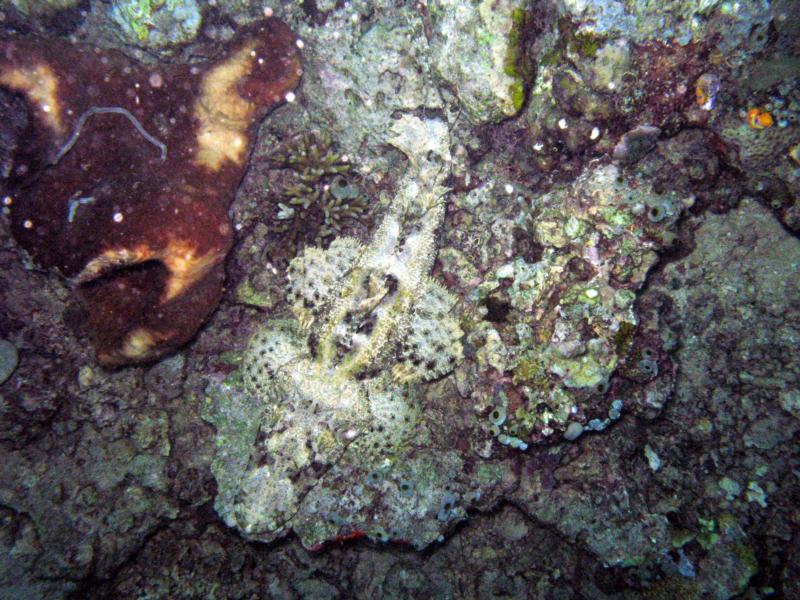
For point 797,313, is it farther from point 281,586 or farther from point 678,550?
point 281,586

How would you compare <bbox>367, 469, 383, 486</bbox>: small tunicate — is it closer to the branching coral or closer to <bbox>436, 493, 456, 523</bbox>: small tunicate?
<bbox>436, 493, 456, 523</bbox>: small tunicate

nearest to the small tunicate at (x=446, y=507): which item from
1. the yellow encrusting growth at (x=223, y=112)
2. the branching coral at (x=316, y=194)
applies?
the branching coral at (x=316, y=194)

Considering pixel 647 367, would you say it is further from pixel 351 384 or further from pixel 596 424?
pixel 351 384

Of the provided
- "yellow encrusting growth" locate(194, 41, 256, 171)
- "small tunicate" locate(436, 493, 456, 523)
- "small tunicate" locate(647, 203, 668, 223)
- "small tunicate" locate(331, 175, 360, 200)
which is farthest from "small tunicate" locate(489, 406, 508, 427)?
"yellow encrusting growth" locate(194, 41, 256, 171)

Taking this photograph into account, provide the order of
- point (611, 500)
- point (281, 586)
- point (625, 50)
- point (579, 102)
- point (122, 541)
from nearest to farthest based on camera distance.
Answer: point (625, 50) → point (579, 102) → point (611, 500) → point (122, 541) → point (281, 586)

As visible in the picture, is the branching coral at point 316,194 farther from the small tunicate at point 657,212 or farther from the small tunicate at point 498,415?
the small tunicate at point 657,212

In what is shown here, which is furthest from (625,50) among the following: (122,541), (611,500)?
(122,541)
